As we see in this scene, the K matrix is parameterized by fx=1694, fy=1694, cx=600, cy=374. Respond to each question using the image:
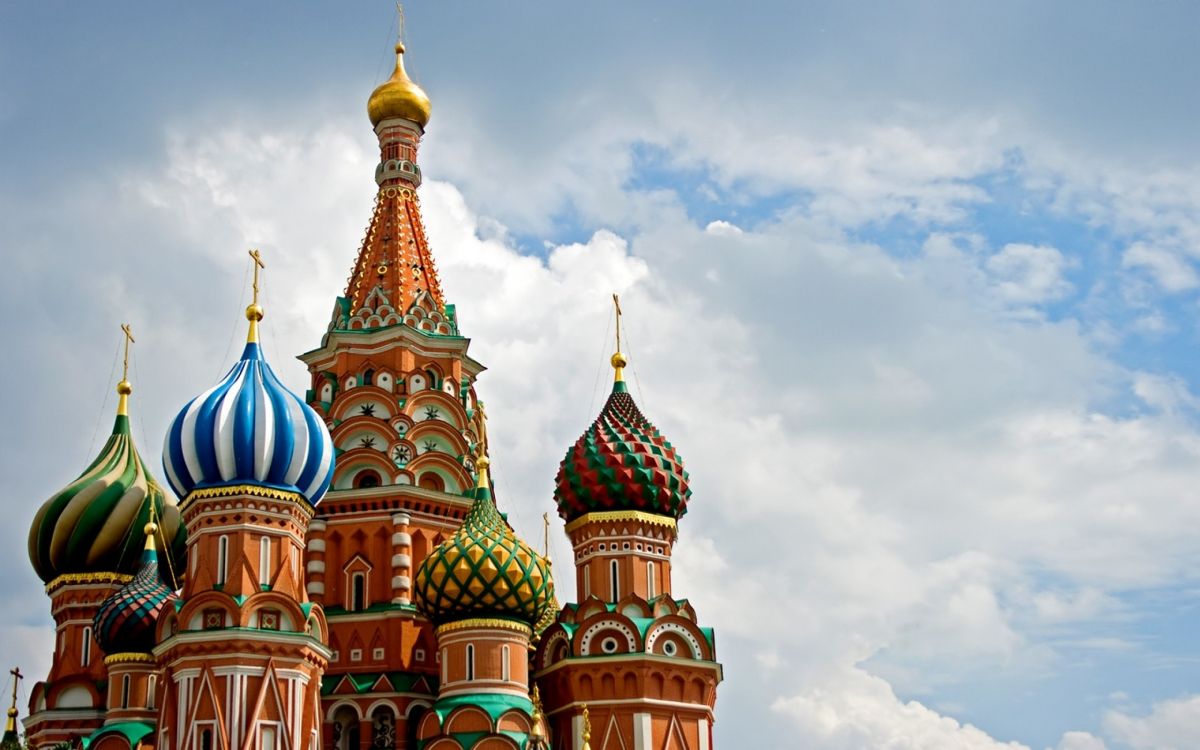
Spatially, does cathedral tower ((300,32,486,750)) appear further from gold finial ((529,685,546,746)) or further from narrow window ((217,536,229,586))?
narrow window ((217,536,229,586))

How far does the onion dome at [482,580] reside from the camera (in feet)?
99.1

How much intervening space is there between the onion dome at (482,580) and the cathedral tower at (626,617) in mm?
1654

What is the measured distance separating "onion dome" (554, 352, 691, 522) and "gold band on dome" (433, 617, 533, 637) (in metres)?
3.77

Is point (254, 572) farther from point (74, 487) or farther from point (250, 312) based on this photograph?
point (74, 487)

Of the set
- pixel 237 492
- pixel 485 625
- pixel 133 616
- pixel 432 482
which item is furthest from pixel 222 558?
pixel 432 482

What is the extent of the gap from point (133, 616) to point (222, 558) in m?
4.23

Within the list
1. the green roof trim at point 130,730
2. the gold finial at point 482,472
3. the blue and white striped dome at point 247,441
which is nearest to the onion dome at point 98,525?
the green roof trim at point 130,730

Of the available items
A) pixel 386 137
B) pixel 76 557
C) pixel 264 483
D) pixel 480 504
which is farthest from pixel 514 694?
pixel 386 137

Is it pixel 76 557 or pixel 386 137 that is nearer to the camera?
pixel 76 557

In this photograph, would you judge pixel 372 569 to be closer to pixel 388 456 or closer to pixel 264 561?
pixel 388 456

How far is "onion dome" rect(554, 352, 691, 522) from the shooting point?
33.3 metres

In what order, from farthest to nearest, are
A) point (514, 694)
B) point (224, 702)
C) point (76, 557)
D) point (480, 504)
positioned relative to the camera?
1. point (76, 557)
2. point (480, 504)
3. point (514, 694)
4. point (224, 702)

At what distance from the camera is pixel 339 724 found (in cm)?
3175

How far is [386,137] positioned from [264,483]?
480 inches
